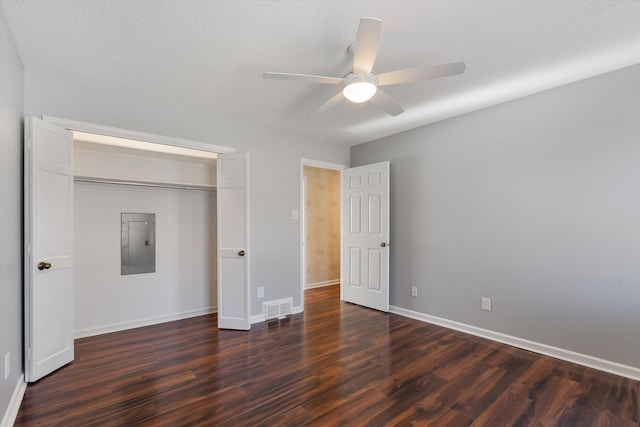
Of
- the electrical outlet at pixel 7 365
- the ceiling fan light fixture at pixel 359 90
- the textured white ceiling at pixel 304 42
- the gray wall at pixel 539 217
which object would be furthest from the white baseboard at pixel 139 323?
the ceiling fan light fixture at pixel 359 90

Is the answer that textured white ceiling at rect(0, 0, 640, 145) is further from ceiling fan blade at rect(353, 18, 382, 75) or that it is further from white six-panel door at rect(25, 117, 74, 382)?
white six-panel door at rect(25, 117, 74, 382)

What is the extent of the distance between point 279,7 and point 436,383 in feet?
9.21

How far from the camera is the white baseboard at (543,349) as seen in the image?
8.07 feet

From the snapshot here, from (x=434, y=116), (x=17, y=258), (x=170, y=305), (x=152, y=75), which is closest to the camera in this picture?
(x=17, y=258)

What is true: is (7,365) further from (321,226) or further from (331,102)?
(321,226)

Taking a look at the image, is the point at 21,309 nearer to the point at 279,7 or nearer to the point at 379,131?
the point at 279,7

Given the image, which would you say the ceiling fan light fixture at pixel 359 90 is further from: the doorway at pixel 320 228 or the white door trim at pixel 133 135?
the doorway at pixel 320 228

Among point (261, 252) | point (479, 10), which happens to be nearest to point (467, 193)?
point (479, 10)

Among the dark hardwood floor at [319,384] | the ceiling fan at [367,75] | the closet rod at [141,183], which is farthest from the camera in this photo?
the closet rod at [141,183]

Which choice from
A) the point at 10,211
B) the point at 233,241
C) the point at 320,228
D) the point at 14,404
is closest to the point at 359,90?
the point at 233,241

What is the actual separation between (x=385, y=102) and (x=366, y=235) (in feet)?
7.81

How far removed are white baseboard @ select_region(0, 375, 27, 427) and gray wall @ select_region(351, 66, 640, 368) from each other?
12.4 ft

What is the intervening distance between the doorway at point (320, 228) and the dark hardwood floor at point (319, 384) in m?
2.50

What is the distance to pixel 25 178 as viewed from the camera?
2305 mm
